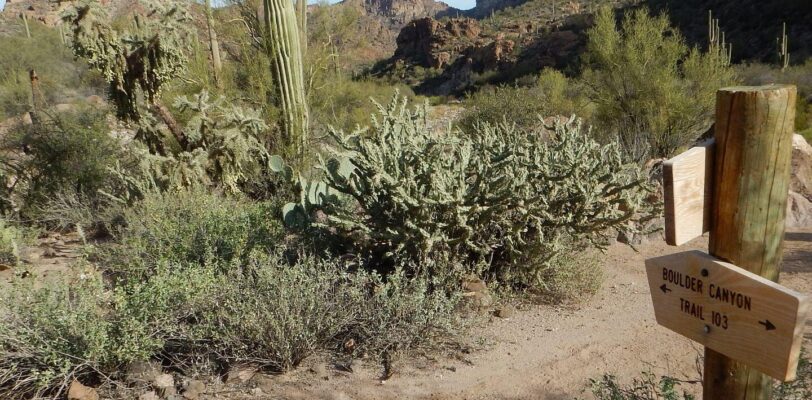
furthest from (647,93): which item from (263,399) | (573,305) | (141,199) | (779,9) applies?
(779,9)

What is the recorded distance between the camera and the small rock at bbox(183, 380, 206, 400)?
3.45 meters

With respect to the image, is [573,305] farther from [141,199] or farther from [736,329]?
[141,199]

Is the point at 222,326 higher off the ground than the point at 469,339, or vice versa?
the point at 222,326

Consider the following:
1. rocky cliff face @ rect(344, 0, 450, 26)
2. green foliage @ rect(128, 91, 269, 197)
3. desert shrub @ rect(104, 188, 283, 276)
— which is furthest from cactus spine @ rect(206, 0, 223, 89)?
rocky cliff face @ rect(344, 0, 450, 26)

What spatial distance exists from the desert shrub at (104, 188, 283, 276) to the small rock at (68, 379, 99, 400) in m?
1.25

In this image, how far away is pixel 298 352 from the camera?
3787mm

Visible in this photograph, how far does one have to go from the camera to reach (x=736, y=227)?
5.71 feet

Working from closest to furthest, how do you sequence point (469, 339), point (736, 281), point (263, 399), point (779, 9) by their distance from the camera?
point (736, 281) < point (263, 399) < point (469, 339) < point (779, 9)

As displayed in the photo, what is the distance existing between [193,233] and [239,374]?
1942mm

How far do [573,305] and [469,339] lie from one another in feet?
4.20

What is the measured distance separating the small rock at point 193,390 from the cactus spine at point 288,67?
4844 millimetres

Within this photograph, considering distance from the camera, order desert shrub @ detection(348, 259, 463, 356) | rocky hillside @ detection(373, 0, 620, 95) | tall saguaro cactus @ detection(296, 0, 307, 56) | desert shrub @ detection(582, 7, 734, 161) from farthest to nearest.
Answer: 1. rocky hillside @ detection(373, 0, 620, 95)
2. desert shrub @ detection(582, 7, 734, 161)
3. tall saguaro cactus @ detection(296, 0, 307, 56)
4. desert shrub @ detection(348, 259, 463, 356)

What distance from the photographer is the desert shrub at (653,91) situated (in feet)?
35.5

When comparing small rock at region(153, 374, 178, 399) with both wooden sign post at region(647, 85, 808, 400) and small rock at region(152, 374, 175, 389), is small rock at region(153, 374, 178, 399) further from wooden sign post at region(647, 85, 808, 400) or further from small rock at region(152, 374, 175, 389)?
wooden sign post at region(647, 85, 808, 400)
